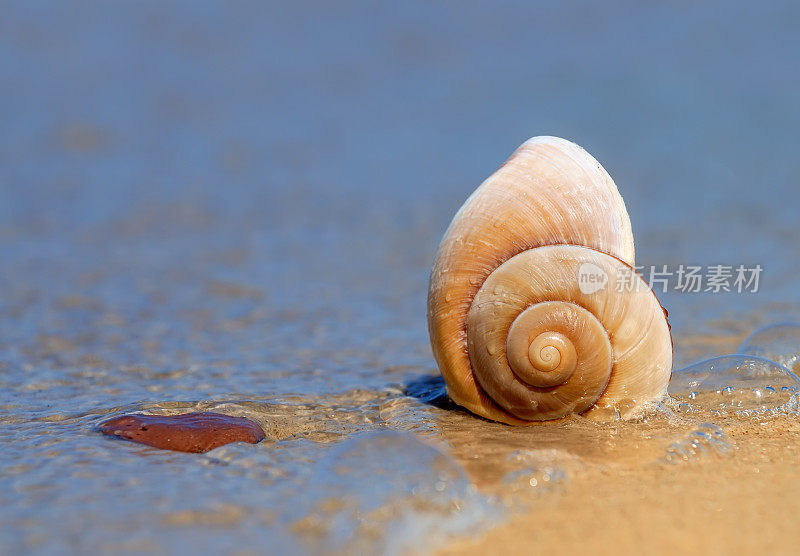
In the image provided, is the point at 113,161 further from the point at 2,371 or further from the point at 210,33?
the point at 2,371

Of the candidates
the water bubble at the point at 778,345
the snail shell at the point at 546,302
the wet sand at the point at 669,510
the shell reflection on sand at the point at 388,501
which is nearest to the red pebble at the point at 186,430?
the shell reflection on sand at the point at 388,501

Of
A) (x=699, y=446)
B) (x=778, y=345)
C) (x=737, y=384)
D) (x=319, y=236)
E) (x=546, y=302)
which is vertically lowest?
(x=699, y=446)

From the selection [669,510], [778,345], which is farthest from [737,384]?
[669,510]

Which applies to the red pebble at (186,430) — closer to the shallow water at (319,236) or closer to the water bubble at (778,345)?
the shallow water at (319,236)

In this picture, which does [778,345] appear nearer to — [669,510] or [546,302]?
[546,302]

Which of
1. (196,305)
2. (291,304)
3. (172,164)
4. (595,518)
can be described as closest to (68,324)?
(196,305)

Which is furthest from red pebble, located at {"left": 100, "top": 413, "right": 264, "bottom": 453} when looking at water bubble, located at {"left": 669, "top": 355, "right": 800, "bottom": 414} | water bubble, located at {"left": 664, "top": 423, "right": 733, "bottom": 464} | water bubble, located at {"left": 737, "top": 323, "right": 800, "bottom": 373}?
water bubble, located at {"left": 737, "top": 323, "right": 800, "bottom": 373}
